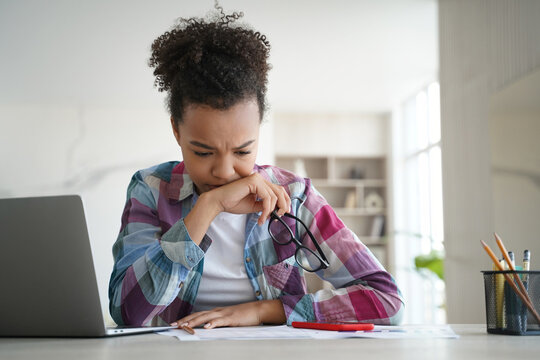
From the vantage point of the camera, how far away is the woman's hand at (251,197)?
1.31m

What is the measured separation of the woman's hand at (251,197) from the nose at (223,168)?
0.9 inches

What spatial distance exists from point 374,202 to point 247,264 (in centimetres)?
601

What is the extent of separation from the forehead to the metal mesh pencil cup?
0.59 metres

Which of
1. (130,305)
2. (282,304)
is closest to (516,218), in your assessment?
(282,304)

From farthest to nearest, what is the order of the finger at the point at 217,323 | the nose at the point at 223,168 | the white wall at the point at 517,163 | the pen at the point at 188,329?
the white wall at the point at 517,163, the nose at the point at 223,168, the finger at the point at 217,323, the pen at the point at 188,329

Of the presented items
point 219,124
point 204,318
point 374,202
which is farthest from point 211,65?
point 374,202

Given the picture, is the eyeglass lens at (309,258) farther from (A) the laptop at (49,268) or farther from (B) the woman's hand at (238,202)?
(A) the laptop at (49,268)

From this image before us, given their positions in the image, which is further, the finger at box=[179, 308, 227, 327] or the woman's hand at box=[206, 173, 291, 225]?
the woman's hand at box=[206, 173, 291, 225]

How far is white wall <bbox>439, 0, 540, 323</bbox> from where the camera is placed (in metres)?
2.89

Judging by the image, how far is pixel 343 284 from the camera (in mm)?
1446

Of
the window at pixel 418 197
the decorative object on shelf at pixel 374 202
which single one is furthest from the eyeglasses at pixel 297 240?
the decorative object on shelf at pixel 374 202

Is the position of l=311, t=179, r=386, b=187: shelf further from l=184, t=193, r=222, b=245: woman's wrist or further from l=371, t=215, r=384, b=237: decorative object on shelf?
l=184, t=193, r=222, b=245: woman's wrist

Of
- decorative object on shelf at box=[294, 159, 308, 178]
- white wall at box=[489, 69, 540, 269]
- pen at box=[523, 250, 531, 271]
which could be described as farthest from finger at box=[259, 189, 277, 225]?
decorative object on shelf at box=[294, 159, 308, 178]

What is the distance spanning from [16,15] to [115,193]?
2787 mm
